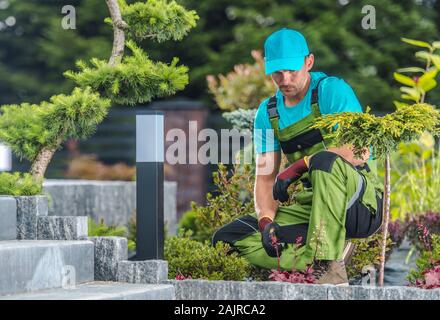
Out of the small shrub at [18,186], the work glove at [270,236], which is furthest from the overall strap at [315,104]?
the small shrub at [18,186]

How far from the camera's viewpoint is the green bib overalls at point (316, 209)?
5690 mm

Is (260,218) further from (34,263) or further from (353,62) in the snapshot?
(353,62)

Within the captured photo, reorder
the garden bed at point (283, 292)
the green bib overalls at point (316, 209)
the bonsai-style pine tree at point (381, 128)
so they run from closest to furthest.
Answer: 1. the garden bed at point (283, 292)
2. the bonsai-style pine tree at point (381, 128)
3. the green bib overalls at point (316, 209)

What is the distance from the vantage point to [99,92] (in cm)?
658

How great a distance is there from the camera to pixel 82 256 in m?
5.83

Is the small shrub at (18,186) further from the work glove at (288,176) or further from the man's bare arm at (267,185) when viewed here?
the work glove at (288,176)

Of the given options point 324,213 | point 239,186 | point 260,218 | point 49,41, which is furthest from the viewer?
point 49,41

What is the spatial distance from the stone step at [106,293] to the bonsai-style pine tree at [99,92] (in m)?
1.20

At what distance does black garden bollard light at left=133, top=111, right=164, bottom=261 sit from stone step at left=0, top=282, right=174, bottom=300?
31cm

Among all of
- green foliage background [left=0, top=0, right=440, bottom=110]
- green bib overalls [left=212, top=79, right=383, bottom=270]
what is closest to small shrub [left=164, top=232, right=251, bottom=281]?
green bib overalls [left=212, top=79, right=383, bottom=270]

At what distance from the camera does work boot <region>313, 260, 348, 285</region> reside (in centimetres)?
574
